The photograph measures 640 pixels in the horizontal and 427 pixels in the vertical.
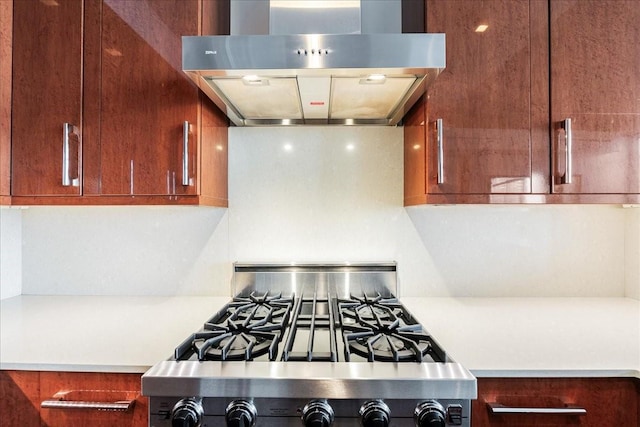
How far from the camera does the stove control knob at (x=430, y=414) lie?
79 cm

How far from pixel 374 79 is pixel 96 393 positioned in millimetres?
1140

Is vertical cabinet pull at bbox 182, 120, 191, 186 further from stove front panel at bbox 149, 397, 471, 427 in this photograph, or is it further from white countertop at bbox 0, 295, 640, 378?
stove front panel at bbox 149, 397, 471, 427

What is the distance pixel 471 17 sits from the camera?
3.93 feet

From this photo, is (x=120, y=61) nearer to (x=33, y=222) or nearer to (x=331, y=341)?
(x=33, y=222)

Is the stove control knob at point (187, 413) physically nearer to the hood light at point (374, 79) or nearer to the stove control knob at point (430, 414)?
the stove control knob at point (430, 414)

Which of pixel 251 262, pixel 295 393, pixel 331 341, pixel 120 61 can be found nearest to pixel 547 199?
pixel 331 341

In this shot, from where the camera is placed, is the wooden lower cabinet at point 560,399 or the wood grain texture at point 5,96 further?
the wood grain texture at point 5,96

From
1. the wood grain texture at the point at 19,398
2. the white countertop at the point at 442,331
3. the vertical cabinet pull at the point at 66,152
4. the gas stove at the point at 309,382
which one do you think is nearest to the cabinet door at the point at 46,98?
the vertical cabinet pull at the point at 66,152

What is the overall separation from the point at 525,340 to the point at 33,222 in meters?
1.94

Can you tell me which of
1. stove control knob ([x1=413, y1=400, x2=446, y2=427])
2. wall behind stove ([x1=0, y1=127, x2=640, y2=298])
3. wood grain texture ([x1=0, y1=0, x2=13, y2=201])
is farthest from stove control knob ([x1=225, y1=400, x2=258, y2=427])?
wood grain texture ([x1=0, y1=0, x2=13, y2=201])

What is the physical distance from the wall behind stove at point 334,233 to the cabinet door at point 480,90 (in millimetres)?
363

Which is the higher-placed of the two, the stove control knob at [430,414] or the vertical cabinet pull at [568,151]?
the vertical cabinet pull at [568,151]

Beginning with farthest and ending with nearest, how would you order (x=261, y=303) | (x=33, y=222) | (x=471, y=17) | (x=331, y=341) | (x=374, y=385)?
(x=33, y=222) < (x=261, y=303) < (x=471, y=17) < (x=331, y=341) < (x=374, y=385)

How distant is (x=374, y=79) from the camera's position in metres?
1.11
